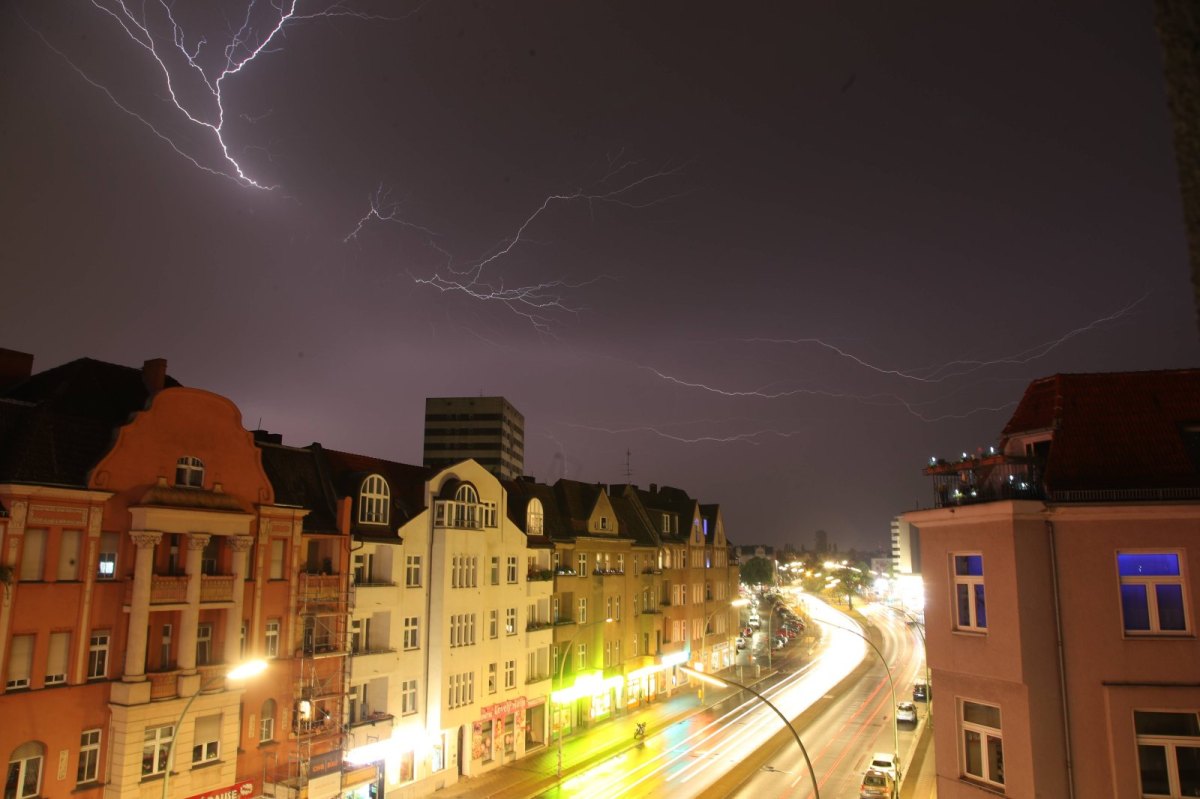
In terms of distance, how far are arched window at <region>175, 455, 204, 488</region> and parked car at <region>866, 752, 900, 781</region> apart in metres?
33.4

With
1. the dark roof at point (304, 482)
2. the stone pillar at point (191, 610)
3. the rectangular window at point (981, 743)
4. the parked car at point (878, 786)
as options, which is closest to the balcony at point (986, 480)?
the rectangular window at point (981, 743)

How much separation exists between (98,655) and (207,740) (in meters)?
5.36

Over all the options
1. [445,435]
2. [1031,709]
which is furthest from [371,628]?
[445,435]

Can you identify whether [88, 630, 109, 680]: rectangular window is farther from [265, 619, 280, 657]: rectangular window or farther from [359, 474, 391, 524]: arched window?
[359, 474, 391, 524]: arched window

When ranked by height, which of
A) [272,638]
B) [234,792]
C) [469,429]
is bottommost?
[234,792]

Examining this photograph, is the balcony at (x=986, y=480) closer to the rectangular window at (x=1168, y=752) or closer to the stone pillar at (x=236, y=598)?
the rectangular window at (x=1168, y=752)

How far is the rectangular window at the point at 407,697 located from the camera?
4084 cm

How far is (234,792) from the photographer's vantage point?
31.8 metres

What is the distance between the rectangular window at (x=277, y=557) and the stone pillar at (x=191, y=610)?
13.3 feet

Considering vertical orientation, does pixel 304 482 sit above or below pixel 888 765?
above

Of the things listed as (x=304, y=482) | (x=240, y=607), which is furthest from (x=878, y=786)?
(x=304, y=482)

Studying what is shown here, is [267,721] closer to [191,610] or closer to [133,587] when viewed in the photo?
[191,610]

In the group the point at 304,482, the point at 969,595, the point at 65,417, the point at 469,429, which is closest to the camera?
the point at 969,595

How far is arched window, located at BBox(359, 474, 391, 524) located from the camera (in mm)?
40844
